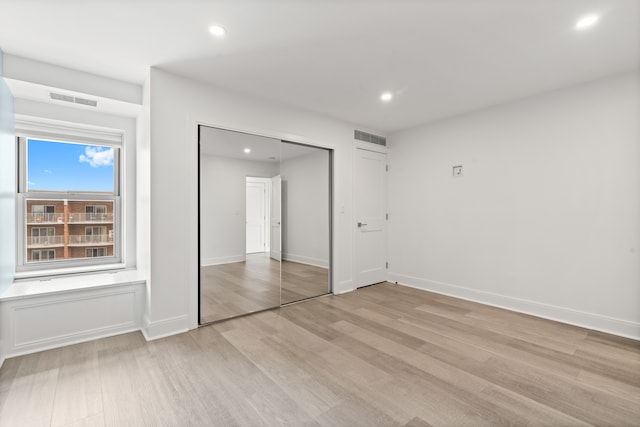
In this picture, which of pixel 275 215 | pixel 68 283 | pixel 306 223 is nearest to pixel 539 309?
pixel 306 223

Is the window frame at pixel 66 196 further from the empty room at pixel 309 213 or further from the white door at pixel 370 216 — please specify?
the white door at pixel 370 216

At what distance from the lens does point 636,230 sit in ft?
9.64

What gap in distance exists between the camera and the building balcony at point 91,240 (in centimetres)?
363

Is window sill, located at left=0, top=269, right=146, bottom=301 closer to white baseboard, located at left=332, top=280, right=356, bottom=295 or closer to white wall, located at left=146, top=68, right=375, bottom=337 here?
white wall, located at left=146, top=68, right=375, bottom=337

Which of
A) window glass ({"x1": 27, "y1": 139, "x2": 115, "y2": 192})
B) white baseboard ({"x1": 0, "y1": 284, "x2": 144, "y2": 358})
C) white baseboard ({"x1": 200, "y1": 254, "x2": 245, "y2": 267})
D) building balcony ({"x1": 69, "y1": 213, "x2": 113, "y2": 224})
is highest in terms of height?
window glass ({"x1": 27, "y1": 139, "x2": 115, "y2": 192})

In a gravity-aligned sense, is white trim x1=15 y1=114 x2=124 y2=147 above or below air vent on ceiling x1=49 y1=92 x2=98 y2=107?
below

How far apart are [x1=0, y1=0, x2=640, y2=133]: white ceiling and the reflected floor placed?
221 centimetres

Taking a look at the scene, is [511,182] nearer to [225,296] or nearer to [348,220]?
[348,220]

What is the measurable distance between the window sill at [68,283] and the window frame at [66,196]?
253 millimetres

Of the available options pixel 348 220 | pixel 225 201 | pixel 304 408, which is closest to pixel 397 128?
pixel 348 220

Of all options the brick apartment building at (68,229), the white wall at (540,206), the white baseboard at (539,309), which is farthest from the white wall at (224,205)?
the white baseboard at (539,309)

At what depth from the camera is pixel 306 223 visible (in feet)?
14.9

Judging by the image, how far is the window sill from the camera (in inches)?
104

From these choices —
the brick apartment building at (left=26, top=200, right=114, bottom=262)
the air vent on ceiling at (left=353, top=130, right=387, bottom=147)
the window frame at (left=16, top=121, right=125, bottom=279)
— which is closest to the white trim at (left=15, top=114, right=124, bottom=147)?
the window frame at (left=16, top=121, right=125, bottom=279)
